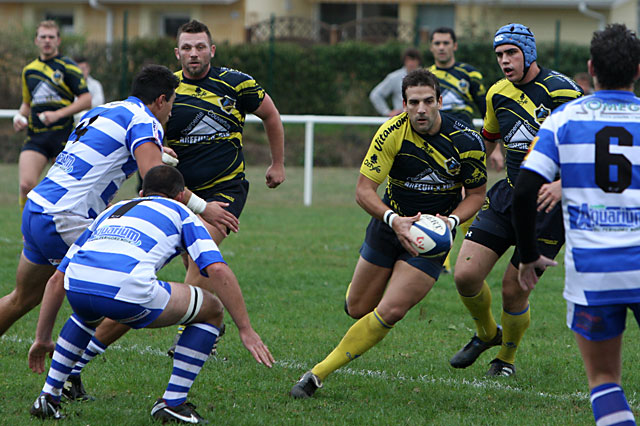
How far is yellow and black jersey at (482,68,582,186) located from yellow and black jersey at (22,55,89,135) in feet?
18.4

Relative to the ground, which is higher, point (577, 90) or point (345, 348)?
point (577, 90)

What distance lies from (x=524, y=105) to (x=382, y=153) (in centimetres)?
105

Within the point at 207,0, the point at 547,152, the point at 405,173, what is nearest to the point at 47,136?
the point at 405,173

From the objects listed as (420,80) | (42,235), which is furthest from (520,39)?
(42,235)

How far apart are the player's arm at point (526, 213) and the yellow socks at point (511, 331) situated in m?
1.87

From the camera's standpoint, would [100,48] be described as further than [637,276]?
Yes

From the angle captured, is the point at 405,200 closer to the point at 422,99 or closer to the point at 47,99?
the point at 422,99

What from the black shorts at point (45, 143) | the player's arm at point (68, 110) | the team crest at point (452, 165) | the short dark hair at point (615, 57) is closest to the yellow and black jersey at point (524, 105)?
the team crest at point (452, 165)

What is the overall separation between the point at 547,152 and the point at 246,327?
174 cm

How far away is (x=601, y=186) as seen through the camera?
11.4ft

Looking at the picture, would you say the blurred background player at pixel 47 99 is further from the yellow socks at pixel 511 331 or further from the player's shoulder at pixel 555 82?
the yellow socks at pixel 511 331

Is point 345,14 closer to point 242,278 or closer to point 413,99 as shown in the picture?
point 242,278

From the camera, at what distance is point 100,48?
19.6 m

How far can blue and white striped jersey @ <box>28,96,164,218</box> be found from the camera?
190 inches
